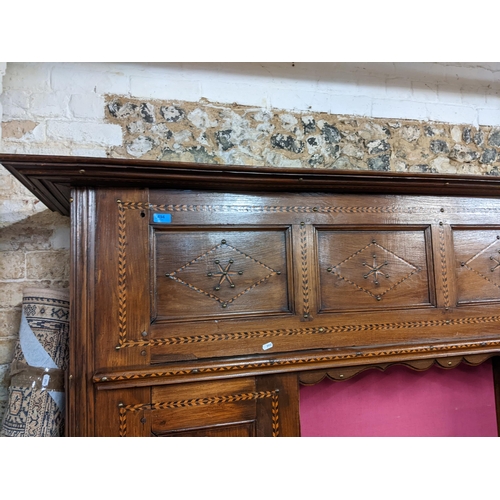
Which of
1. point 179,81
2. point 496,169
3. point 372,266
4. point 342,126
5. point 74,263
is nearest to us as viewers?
point 74,263

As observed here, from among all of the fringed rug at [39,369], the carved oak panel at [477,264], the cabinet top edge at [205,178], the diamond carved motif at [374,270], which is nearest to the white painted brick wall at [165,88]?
the cabinet top edge at [205,178]

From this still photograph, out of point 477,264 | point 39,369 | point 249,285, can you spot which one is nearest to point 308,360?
point 249,285

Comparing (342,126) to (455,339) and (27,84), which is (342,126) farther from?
(27,84)

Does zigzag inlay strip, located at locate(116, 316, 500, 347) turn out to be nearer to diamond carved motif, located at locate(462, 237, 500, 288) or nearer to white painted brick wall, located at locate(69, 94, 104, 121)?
diamond carved motif, located at locate(462, 237, 500, 288)

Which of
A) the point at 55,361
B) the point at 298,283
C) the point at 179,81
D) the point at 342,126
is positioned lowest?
the point at 55,361

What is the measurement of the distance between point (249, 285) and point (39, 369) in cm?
88

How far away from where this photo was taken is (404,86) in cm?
194

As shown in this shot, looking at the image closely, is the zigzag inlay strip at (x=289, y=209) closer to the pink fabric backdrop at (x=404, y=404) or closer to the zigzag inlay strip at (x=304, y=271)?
the zigzag inlay strip at (x=304, y=271)

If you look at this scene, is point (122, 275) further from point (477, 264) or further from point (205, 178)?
point (477, 264)

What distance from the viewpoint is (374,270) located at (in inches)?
50.9

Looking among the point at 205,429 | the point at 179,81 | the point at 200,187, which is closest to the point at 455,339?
the point at 205,429

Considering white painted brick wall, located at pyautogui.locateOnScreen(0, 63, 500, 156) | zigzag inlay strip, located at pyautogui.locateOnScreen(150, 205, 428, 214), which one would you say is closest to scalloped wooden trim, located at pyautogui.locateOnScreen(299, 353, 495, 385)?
zigzag inlay strip, located at pyautogui.locateOnScreen(150, 205, 428, 214)

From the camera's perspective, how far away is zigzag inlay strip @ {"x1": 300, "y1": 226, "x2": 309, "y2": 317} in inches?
47.8

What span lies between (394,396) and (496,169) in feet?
5.37
